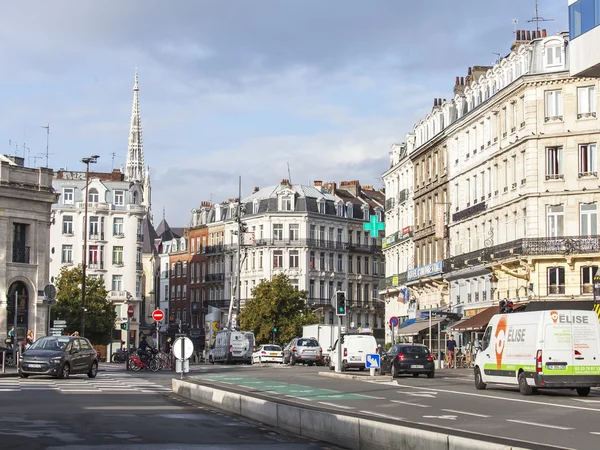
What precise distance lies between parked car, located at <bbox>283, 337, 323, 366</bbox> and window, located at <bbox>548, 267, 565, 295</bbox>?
15.3 m

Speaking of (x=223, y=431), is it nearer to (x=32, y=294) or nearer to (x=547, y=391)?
(x=547, y=391)

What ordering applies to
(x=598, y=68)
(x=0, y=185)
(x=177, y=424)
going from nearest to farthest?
A: (x=177, y=424) < (x=598, y=68) < (x=0, y=185)

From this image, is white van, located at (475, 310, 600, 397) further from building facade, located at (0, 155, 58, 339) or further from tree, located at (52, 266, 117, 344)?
tree, located at (52, 266, 117, 344)

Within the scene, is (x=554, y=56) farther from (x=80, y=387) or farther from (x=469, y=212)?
(x=80, y=387)

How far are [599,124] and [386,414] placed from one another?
38.7 meters

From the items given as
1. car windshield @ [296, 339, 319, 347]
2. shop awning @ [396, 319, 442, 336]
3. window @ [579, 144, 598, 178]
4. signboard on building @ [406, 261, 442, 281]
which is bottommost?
car windshield @ [296, 339, 319, 347]

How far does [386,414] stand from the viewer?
71.0ft

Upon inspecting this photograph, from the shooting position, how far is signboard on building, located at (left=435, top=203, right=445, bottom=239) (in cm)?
7375

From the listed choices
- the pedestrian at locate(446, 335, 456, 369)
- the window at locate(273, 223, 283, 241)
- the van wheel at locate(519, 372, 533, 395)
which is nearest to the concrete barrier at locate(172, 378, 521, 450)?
the van wheel at locate(519, 372, 533, 395)

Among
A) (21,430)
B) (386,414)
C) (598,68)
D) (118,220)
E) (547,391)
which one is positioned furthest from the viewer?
(118,220)

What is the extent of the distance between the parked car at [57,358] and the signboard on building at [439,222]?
38.0 metres

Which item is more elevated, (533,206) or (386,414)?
(533,206)

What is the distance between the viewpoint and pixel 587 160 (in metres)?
57.6

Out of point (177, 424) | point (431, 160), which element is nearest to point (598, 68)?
point (177, 424)
